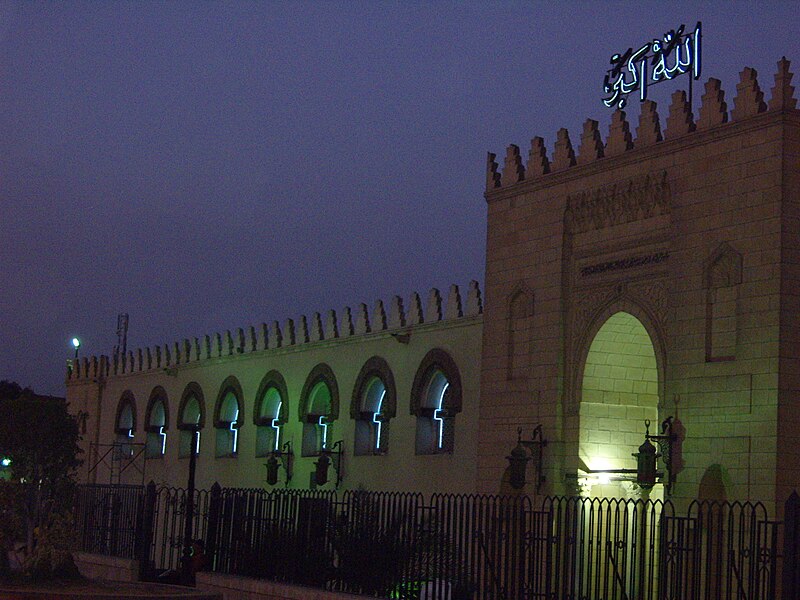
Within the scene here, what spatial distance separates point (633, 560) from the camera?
11.6m

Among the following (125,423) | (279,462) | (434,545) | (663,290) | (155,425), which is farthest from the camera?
(125,423)

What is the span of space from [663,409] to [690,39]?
5.08m

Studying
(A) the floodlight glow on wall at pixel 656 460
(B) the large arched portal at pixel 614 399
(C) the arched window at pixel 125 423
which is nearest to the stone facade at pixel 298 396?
(C) the arched window at pixel 125 423

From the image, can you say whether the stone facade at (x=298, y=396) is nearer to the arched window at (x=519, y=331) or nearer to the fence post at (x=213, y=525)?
the arched window at (x=519, y=331)

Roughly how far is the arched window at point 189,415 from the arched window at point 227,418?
0.83 m

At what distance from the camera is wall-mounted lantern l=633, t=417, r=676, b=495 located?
16.0 m

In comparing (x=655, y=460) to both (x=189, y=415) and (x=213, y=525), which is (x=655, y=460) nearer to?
(x=213, y=525)

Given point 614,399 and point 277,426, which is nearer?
point 614,399

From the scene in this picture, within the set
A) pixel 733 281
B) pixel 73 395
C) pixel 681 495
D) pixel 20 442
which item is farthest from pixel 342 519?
pixel 73 395

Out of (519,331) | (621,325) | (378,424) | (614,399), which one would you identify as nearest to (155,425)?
(378,424)

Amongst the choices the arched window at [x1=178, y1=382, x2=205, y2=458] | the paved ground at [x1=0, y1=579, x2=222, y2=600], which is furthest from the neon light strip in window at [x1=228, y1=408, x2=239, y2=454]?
the paved ground at [x1=0, y1=579, x2=222, y2=600]

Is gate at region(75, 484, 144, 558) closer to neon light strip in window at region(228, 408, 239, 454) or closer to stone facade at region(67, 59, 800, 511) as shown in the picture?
stone facade at region(67, 59, 800, 511)

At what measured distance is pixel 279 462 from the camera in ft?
84.0

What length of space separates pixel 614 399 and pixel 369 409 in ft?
21.8
